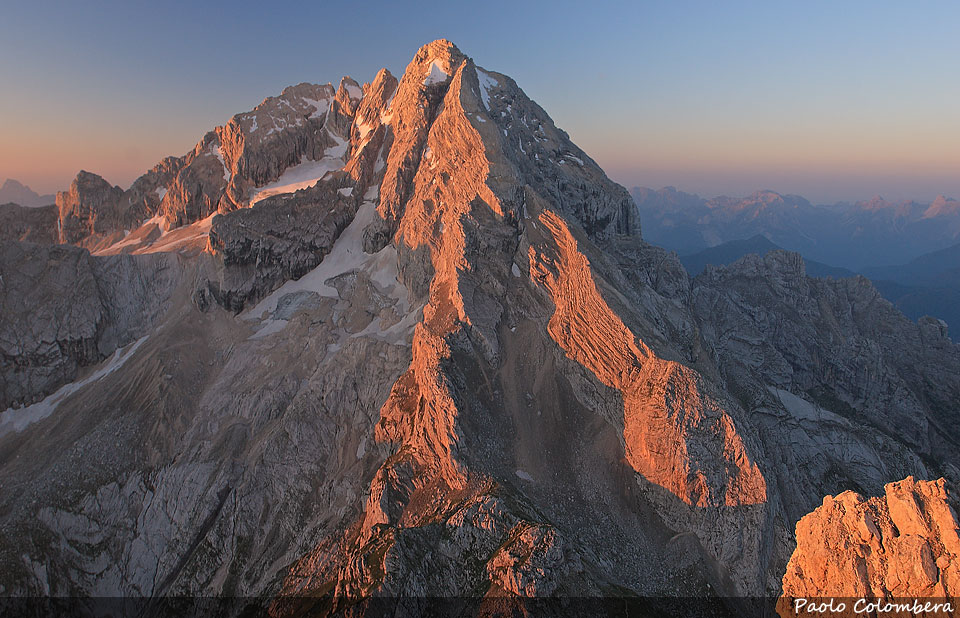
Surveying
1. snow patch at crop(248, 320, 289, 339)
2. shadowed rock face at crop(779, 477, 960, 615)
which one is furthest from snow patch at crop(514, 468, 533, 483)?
snow patch at crop(248, 320, 289, 339)

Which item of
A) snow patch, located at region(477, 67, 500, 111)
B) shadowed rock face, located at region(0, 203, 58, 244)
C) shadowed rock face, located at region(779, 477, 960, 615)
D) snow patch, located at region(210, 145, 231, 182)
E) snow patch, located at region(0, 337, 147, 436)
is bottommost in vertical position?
snow patch, located at region(0, 337, 147, 436)

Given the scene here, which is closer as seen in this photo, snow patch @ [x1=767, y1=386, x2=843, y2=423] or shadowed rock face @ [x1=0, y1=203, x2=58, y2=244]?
snow patch @ [x1=767, y1=386, x2=843, y2=423]

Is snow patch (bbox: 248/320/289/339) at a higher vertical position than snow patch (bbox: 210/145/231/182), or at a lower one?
lower

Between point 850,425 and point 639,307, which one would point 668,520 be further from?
point 850,425

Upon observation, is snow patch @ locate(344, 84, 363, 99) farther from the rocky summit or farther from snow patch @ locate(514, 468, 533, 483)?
snow patch @ locate(514, 468, 533, 483)

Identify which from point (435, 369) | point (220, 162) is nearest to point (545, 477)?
point (435, 369)

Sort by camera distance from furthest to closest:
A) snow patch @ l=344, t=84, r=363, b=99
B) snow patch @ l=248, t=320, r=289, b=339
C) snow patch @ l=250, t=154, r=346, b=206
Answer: snow patch @ l=344, t=84, r=363, b=99 < snow patch @ l=250, t=154, r=346, b=206 < snow patch @ l=248, t=320, r=289, b=339

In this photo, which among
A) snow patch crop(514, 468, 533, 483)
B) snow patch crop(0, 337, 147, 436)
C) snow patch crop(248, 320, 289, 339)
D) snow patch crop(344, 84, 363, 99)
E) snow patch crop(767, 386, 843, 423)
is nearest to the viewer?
snow patch crop(514, 468, 533, 483)

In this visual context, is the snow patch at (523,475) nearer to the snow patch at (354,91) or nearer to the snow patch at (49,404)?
the snow patch at (49,404)
